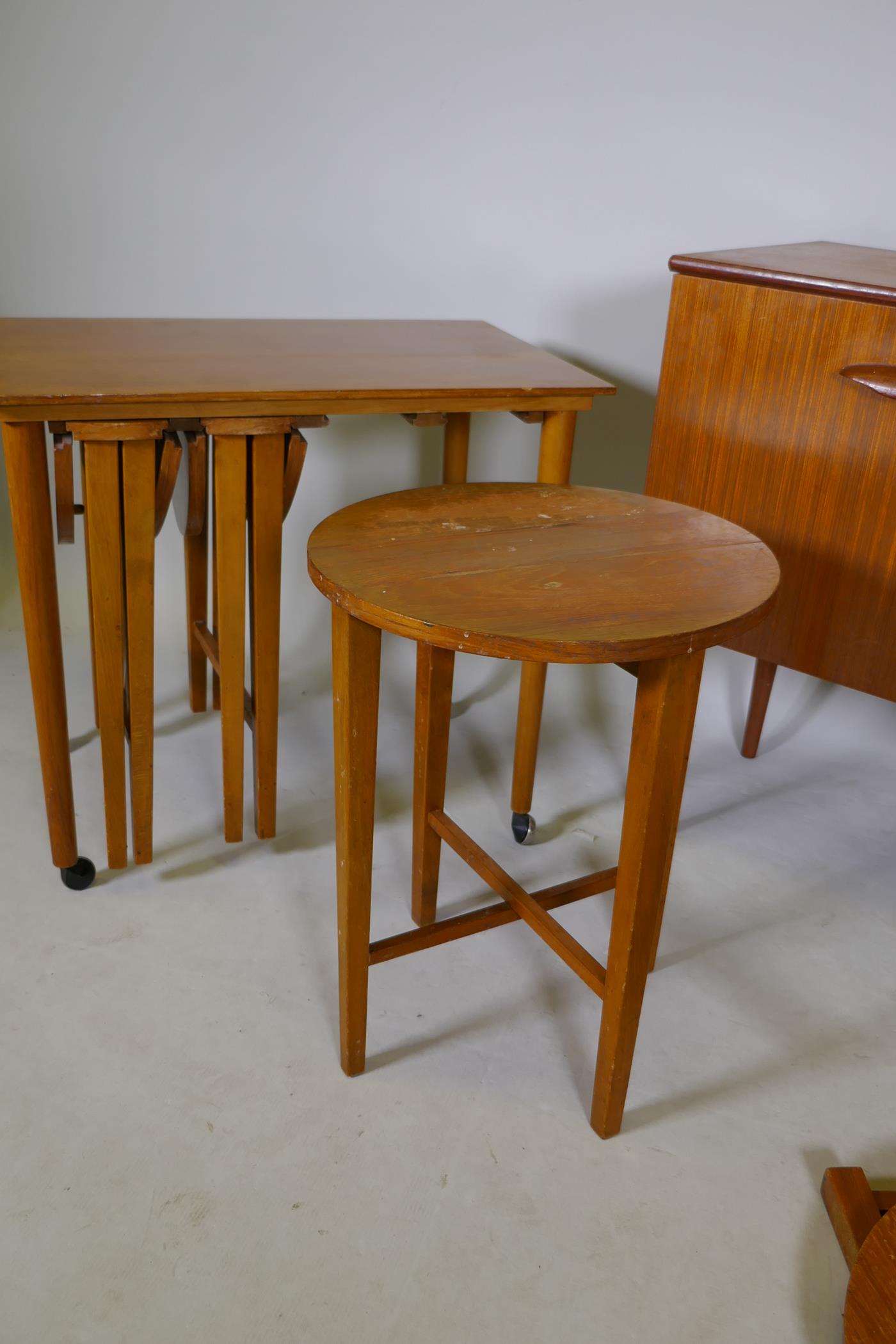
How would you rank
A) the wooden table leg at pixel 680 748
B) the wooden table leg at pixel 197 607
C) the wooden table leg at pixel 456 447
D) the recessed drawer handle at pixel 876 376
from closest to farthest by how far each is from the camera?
the wooden table leg at pixel 680 748 → the recessed drawer handle at pixel 876 376 → the wooden table leg at pixel 456 447 → the wooden table leg at pixel 197 607

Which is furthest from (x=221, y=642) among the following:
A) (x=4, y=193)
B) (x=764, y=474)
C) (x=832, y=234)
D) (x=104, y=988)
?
(x=4, y=193)

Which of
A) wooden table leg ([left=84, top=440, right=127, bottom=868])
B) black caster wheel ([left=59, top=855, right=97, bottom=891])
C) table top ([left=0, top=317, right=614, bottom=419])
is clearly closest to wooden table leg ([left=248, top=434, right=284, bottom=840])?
table top ([left=0, top=317, right=614, bottom=419])

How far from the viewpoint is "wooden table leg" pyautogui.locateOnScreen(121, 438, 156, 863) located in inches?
74.1

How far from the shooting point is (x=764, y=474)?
6.25ft

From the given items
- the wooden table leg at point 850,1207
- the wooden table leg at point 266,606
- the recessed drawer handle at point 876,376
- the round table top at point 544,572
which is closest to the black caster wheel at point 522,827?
the wooden table leg at point 266,606

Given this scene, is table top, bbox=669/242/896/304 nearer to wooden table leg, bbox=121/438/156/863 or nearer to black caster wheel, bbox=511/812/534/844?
wooden table leg, bbox=121/438/156/863

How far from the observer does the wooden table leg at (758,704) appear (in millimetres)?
2670

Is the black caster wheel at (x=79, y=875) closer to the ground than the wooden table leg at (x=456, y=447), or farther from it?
closer to the ground

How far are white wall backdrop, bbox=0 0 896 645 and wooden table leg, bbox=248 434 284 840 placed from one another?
3.37 feet

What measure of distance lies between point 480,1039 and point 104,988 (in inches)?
24.5

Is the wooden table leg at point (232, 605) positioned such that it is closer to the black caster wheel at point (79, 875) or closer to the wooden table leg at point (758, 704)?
the black caster wheel at point (79, 875)

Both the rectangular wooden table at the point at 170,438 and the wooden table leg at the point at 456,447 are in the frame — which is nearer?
the rectangular wooden table at the point at 170,438

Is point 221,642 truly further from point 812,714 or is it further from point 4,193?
point 4,193

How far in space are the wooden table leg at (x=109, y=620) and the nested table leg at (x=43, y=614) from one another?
0.07 meters
